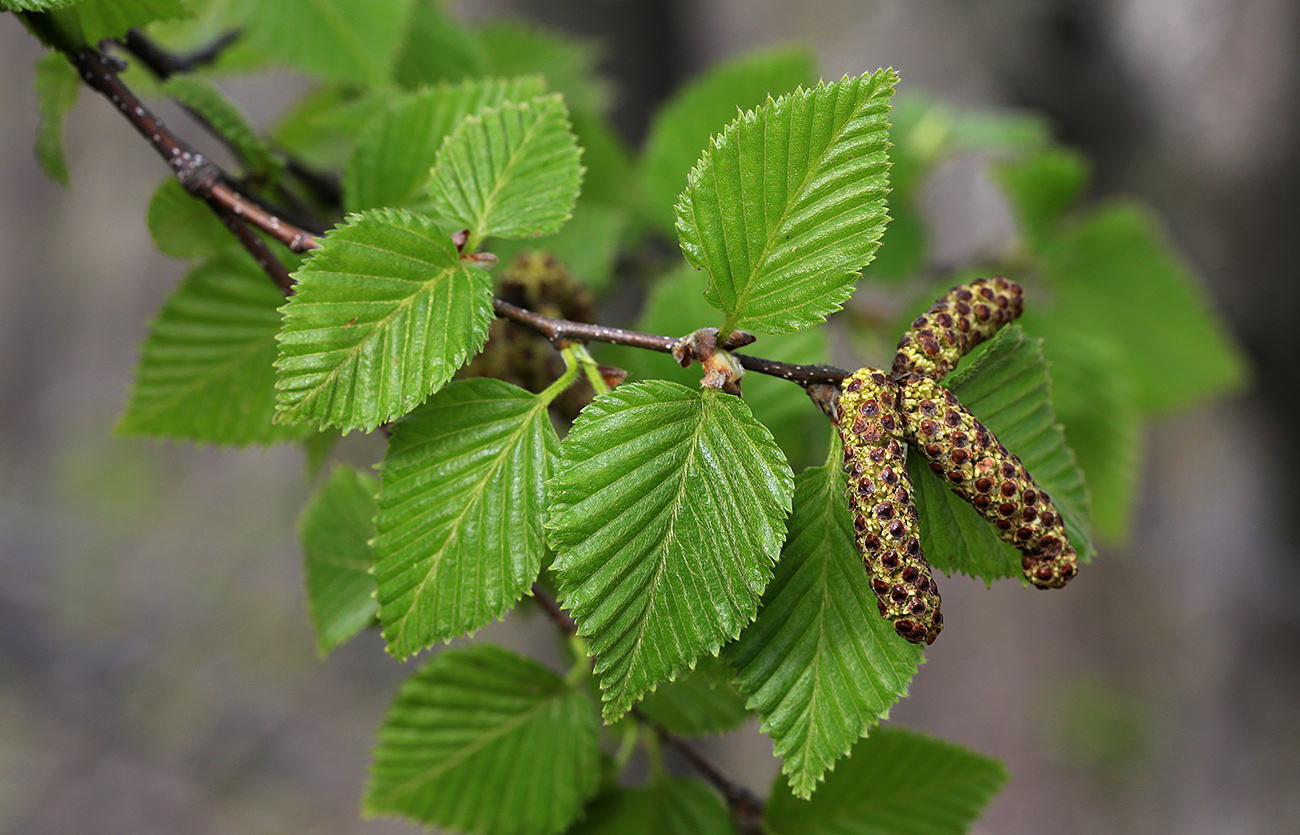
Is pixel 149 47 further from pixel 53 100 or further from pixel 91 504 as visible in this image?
pixel 91 504

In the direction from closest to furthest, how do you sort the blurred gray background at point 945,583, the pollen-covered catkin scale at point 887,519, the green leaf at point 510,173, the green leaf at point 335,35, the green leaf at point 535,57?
1. the pollen-covered catkin scale at point 887,519
2. the green leaf at point 510,173
3. the green leaf at point 335,35
4. the green leaf at point 535,57
5. the blurred gray background at point 945,583

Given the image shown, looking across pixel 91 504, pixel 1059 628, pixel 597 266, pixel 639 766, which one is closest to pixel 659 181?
pixel 597 266

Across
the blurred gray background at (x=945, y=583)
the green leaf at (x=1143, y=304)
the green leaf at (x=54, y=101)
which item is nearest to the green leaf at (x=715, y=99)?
the green leaf at (x=1143, y=304)

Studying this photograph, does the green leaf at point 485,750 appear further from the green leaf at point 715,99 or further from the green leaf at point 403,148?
the green leaf at point 715,99

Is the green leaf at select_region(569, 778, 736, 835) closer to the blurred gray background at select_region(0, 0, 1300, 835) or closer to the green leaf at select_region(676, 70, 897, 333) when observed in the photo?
the green leaf at select_region(676, 70, 897, 333)

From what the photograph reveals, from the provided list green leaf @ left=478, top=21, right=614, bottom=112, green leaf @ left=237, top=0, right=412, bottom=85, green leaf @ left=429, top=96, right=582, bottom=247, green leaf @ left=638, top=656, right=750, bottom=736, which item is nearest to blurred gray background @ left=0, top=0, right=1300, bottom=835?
green leaf @ left=478, top=21, right=614, bottom=112

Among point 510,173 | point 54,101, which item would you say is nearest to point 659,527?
point 510,173

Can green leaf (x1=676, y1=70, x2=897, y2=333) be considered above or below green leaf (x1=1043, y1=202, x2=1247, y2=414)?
above
